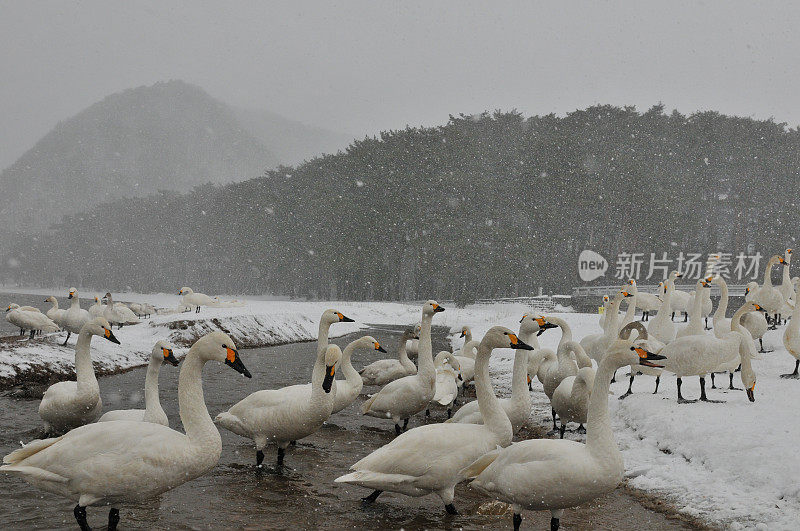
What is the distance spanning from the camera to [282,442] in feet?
27.9

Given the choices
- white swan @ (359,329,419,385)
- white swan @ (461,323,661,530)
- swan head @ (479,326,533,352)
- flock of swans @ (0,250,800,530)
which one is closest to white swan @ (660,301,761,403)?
flock of swans @ (0,250,800,530)

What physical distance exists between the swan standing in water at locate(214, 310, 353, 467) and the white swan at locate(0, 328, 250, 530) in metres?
2.39

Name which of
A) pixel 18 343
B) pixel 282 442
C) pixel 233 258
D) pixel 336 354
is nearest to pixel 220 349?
pixel 336 354

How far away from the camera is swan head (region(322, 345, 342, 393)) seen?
809 cm

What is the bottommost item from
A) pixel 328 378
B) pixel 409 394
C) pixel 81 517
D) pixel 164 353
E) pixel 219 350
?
pixel 81 517

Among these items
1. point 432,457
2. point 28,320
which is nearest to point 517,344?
point 432,457

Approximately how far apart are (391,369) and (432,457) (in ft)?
24.8

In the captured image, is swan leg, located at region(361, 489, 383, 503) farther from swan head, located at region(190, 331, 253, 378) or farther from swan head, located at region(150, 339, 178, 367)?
swan head, located at region(150, 339, 178, 367)

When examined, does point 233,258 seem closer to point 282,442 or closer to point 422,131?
point 422,131

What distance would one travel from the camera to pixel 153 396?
7812 mm

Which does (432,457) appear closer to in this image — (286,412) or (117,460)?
(286,412)

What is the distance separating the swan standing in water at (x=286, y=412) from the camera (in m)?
8.20

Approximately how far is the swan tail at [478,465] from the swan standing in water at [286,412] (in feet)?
7.96

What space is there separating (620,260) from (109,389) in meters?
49.7
